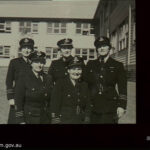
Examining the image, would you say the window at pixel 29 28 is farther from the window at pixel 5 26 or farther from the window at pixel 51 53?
the window at pixel 51 53

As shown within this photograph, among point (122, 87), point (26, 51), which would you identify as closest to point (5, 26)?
point (26, 51)

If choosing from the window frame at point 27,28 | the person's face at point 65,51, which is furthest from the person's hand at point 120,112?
the window frame at point 27,28

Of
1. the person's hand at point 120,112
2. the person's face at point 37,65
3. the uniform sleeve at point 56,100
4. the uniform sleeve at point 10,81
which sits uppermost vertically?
the person's face at point 37,65

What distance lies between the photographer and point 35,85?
2.68 metres

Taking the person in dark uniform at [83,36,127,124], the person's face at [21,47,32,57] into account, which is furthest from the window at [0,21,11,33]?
the person in dark uniform at [83,36,127,124]

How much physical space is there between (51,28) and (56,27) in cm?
5

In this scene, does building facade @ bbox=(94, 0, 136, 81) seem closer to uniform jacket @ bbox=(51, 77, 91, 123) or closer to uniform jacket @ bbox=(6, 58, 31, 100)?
uniform jacket @ bbox=(51, 77, 91, 123)

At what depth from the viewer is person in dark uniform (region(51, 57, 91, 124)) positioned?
8.82ft

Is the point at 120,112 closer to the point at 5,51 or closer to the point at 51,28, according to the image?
the point at 51,28

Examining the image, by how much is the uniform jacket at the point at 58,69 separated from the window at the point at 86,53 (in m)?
0.09

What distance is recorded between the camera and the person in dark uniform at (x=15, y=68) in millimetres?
2623

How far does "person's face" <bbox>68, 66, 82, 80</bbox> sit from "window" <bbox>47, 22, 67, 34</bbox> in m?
0.36

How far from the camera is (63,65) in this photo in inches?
107
